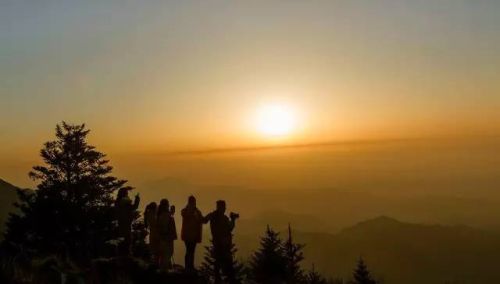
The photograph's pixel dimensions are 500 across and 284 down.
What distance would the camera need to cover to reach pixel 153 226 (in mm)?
14984

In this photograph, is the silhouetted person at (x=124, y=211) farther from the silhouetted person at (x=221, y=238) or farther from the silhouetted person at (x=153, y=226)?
the silhouetted person at (x=221, y=238)

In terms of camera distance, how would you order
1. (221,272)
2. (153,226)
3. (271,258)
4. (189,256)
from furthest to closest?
(271,258) → (221,272) → (153,226) → (189,256)

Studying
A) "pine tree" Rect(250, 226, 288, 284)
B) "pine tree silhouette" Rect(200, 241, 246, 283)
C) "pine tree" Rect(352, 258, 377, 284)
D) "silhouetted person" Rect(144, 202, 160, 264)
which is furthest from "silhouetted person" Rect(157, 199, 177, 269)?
"pine tree" Rect(352, 258, 377, 284)

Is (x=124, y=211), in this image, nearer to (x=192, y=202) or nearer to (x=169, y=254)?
(x=169, y=254)

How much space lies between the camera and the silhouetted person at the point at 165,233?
14297 millimetres

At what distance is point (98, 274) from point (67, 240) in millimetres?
17460

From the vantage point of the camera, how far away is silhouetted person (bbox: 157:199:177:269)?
14.3 m

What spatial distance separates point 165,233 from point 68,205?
49.5ft

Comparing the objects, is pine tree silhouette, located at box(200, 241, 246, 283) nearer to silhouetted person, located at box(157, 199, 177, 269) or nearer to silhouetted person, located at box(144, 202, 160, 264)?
silhouetted person, located at box(157, 199, 177, 269)

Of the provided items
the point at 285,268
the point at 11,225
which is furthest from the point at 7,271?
the point at 285,268

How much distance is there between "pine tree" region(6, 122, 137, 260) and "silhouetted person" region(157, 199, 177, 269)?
1147 centimetres

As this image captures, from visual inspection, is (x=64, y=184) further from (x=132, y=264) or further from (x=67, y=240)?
(x=132, y=264)

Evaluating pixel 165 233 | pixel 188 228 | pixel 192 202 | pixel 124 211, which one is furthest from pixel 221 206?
pixel 124 211

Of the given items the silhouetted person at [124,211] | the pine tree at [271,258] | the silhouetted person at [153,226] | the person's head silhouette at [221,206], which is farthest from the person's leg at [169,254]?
the pine tree at [271,258]
